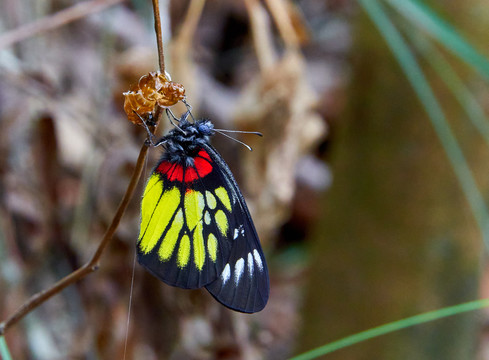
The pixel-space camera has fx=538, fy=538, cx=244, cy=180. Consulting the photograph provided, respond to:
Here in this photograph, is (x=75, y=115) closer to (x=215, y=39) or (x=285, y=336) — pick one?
(x=285, y=336)

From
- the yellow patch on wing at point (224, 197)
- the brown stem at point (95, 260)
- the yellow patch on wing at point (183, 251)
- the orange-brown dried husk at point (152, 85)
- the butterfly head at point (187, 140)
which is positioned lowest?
the brown stem at point (95, 260)

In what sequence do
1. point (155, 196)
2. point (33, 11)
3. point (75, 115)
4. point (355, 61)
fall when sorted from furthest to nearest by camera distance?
point (33, 11) < point (75, 115) < point (355, 61) < point (155, 196)

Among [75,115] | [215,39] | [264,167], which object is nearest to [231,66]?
[215,39]

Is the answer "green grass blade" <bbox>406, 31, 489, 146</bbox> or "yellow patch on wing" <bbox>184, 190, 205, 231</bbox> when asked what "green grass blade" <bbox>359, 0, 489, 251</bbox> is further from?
"yellow patch on wing" <bbox>184, 190, 205, 231</bbox>

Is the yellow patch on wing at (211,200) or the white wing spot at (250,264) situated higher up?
the yellow patch on wing at (211,200)

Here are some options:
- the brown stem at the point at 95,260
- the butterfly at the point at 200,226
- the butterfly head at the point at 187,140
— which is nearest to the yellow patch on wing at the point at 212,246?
the butterfly at the point at 200,226

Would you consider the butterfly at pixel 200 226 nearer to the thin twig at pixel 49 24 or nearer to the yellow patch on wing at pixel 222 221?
the yellow patch on wing at pixel 222 221
